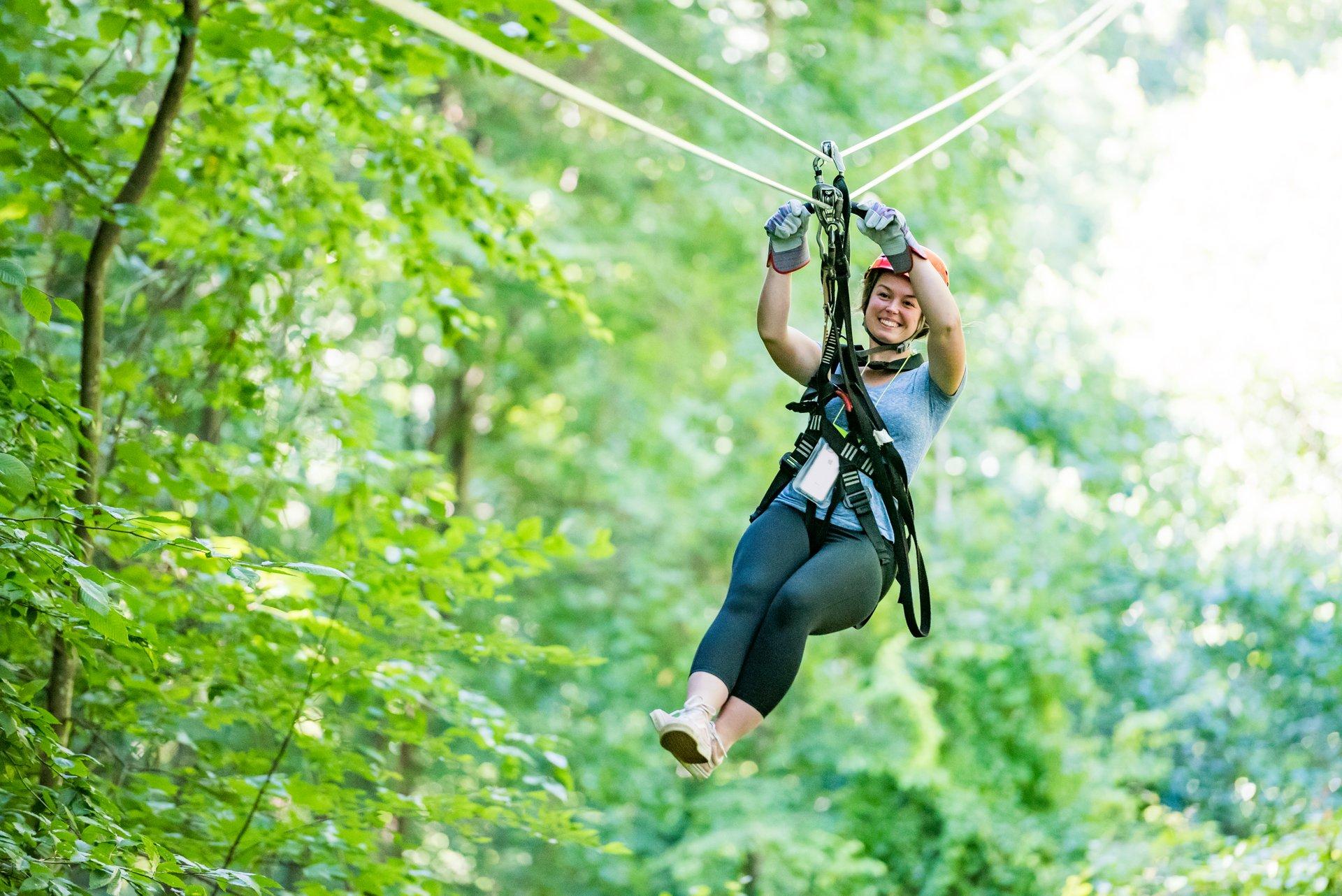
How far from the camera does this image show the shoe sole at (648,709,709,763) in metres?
2.41

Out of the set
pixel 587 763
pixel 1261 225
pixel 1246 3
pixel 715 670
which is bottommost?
pixel 715 670

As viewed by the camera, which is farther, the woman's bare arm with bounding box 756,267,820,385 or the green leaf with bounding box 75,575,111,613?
the woman's bare arm with bounding box 756,267,820,385

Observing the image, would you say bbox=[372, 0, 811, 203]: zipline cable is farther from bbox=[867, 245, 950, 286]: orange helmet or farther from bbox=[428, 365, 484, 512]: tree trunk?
bbox=[428, 365, 484, 512]: tree trunk

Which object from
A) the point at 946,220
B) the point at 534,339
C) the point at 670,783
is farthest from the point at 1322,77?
the point at 670,783

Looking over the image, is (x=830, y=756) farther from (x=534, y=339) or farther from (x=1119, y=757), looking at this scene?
(x=534, y=339)

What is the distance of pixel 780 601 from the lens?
2652 mm

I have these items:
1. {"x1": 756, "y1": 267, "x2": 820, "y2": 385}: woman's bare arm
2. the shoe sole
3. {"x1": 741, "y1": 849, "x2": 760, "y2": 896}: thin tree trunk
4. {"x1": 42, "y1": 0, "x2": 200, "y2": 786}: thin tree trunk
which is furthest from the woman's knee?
{"x1": 741, "y1": 849, "x2": 760, "y2": 896}: thin tree trunk

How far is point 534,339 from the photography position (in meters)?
10.4

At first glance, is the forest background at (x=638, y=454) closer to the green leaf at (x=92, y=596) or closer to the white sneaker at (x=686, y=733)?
the green leaf at (x=92, y=596)

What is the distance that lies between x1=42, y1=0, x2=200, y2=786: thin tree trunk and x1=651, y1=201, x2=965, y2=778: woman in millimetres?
1639

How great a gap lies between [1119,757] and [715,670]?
802 cm

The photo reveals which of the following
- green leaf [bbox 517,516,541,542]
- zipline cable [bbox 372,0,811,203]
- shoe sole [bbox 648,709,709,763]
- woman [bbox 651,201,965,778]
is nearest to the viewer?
zipline cable [bbox 372,0,811,203]

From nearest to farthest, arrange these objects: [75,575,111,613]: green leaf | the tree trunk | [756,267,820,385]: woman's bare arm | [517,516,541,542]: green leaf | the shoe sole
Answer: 1. [75,575,111,613]: green leaf
2. the shoe sole
3. [756,267,820,385]: woman's bare arm
4. [517,516,541,542]: green leaf
5. the tree trunk

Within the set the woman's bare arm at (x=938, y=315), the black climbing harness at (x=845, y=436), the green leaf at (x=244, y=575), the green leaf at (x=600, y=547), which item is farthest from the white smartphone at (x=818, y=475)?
the green leaf at (x=244, y=575)
